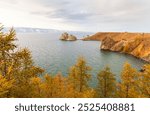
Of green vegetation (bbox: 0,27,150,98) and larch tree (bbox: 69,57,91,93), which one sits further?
larch tree (bbox: 69,57,91,93)

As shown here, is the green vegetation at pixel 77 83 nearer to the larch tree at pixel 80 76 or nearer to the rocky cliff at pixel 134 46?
the larch tree at pixel 80 76


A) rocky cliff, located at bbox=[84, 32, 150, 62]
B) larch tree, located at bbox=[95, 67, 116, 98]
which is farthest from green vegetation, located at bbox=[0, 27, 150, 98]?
rocky cliff, located at bbox=[84, 32, 150, 62]

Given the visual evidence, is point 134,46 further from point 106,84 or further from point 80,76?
point 80,76

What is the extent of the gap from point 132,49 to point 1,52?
12907cm

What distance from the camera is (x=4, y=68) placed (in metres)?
16.8

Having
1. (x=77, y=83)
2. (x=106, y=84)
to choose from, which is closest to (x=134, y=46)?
(x=106, y=84)

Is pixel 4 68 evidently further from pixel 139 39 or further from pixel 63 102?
pixel 139 39

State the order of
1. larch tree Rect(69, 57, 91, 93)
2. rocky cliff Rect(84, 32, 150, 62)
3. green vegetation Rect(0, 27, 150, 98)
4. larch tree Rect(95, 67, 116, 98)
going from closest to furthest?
green vegetation Rect(0, 27, 150, 98)
larch tree Rect(95, 67, 116, 98)
larch tree Rect(69, 57, 91, 93)
rocky cliff Rect(84, 32, 150, 62)

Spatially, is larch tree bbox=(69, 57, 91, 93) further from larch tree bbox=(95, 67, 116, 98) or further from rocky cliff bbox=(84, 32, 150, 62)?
rocky cliff bbox=(84, 32, 150, 62)

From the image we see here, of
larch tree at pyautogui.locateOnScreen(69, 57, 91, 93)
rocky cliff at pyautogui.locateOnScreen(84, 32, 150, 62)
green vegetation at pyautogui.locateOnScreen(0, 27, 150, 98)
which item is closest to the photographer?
green vegetation at pyautogui.locateOnScreen(0, 27, 150, 98)

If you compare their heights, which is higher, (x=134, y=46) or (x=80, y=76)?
(x=134, y=46)

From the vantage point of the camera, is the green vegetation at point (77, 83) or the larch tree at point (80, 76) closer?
the green vegetation at point (77, 83)

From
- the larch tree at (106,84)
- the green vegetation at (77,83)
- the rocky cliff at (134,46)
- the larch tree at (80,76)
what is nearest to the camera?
the green vegetation at (77,83)

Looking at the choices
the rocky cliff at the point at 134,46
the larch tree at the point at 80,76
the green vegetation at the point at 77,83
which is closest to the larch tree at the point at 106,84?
the green vegetation at the point at 77,83
